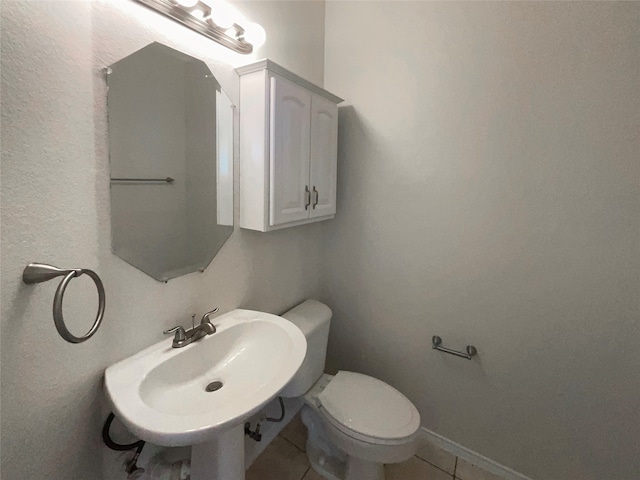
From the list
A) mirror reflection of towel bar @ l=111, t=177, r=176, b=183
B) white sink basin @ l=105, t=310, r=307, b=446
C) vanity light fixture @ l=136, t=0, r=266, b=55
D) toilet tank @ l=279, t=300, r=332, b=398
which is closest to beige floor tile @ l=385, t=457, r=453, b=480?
toilet tank @ l=279, t=300, r=332, b=398

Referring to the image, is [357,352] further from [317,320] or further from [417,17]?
[417,17]

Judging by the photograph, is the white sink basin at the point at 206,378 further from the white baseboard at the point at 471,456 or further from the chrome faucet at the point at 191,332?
the white baseboard at the point at 471,456

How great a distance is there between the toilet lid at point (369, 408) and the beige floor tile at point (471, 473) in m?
0.49

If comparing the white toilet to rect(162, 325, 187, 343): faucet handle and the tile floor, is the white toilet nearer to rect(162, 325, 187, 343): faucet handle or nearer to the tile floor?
the tile floor

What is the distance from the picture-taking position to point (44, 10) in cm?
70

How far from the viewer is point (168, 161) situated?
102cm

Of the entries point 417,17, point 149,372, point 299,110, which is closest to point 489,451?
point 149,372

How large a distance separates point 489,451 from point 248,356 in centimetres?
130

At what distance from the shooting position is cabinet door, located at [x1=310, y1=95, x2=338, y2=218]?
1424 millimetres

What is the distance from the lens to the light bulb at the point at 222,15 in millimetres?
1027

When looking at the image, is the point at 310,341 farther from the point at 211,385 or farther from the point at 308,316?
the point at 211,385

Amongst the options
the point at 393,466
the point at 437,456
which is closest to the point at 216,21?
the point at 393,466

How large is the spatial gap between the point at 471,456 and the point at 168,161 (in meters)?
1.93

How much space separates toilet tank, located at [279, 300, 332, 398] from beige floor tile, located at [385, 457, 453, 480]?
1.81 feet
